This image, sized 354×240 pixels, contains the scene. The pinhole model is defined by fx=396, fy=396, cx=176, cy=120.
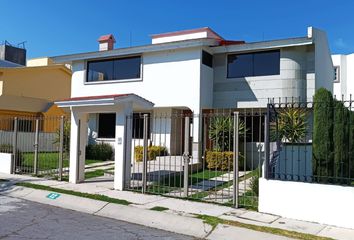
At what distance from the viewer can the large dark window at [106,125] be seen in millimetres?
22531

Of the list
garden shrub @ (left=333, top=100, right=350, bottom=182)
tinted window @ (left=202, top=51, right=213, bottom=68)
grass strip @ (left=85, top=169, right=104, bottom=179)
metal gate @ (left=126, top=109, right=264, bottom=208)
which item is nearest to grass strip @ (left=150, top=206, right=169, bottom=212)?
metal gate @ (left=126, top=109, right=264, bottom=208)

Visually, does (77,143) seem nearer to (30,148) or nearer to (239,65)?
(30,148)

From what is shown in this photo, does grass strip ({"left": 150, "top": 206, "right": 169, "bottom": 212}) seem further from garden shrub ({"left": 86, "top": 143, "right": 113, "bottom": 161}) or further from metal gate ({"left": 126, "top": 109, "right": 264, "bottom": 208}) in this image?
garden shrub ({"left": 86, "top": 143, "right": 113, "bottom": 161})

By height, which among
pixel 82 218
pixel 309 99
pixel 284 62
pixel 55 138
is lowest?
pixel 82 218

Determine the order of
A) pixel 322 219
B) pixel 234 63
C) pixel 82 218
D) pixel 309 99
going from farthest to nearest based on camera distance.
A: pixel 234 63, pixel 309 99, pixel 82 218, pixel 322 219

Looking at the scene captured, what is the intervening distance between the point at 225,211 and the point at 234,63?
1183 centimetres

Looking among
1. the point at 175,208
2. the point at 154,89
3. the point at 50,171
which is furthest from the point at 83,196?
the point at 154,89

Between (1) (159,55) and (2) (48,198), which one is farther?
(1) (159,55)

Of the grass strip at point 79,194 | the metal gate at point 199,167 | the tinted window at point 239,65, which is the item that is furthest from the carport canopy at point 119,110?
the tinted window at point 239,65

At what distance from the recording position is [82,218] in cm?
855

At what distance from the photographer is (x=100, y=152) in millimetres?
21172

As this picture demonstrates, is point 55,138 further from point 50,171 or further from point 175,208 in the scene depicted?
point 175,208

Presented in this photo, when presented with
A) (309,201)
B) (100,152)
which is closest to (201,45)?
(100,152)

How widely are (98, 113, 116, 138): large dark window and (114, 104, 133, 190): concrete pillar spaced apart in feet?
35.8
